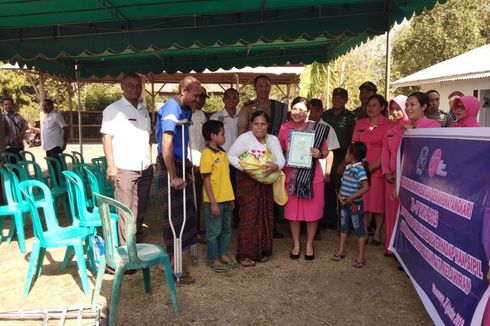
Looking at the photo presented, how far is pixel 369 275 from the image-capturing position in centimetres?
394

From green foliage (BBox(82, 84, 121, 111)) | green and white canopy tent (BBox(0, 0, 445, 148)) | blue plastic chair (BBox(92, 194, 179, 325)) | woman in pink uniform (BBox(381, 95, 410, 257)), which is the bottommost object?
blue plastic chair (BBox(92, 194, 179, 325))

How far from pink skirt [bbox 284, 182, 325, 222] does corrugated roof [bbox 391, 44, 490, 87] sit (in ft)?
39.5

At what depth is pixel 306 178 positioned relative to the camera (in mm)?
4223

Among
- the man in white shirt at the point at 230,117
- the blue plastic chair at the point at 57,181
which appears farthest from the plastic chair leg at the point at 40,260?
the man in white shirt at the point at 230,117

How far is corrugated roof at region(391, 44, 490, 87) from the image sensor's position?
558 inches

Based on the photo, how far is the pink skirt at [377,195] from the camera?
447cm

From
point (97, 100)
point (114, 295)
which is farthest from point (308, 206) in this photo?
point (97, 100)

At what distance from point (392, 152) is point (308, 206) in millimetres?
986

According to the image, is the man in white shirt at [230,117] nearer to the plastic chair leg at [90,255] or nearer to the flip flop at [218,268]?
the flip flop at [218,268]

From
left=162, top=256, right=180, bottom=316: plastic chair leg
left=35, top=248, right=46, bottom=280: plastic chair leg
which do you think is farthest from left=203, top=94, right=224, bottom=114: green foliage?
left=162, top=256, right=180, bottom=316: plastic chair leg

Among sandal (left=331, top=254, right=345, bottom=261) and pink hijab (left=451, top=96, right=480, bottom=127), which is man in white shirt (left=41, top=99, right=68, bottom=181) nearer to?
sandal (left=331, top=254, right=345, bottom=261)

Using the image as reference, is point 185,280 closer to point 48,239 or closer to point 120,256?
point 120,256

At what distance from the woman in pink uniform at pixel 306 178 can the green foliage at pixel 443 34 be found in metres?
20.7

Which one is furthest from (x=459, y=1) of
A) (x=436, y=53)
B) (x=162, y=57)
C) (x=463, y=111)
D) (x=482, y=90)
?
(x=463, y=111)
